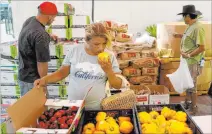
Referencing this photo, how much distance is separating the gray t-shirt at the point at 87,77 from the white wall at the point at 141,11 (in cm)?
337

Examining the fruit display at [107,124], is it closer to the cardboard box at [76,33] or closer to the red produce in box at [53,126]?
the red produce in box at [53,126]

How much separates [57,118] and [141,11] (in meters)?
4.34

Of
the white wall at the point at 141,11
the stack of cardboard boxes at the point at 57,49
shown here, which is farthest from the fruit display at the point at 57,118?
the white wall at the point at 141,11

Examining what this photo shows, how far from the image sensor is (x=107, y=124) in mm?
1322

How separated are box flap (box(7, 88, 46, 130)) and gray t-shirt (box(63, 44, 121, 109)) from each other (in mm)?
402

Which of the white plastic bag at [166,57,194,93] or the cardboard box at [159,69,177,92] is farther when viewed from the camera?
the cardboard box at [159,69,177,92]

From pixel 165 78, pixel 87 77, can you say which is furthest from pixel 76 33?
pixel 165 78

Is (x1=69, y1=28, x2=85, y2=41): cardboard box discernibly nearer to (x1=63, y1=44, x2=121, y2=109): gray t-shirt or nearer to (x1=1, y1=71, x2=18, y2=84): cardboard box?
(x1=1, y1=71, x2=18, y2=84): cardboard box

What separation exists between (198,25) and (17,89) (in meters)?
2.71

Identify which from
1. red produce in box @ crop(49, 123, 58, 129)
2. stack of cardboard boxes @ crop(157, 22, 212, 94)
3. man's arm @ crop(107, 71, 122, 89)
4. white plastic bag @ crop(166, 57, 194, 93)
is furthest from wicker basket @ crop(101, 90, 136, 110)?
stack of cardboard boxes @ crop(157, 22, 212, 94)

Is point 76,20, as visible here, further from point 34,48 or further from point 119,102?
point 119,102

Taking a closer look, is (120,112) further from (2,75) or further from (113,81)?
(2,75)

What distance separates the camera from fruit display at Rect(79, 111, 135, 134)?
1.30m

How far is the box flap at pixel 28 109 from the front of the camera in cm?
120
